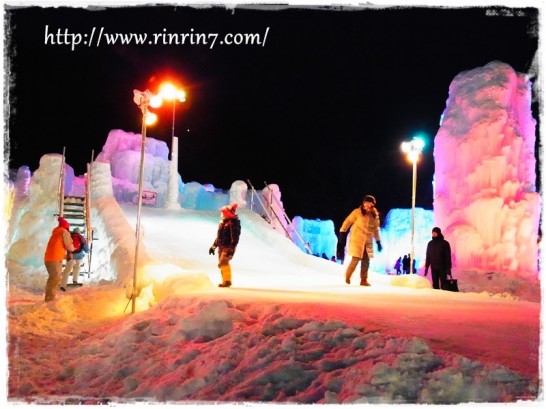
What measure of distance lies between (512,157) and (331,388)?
A: 18.5m

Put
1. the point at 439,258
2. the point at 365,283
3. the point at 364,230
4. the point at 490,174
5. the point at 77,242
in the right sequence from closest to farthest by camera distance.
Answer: the point at 364,230, the point at 365,283, the point at 439,258, the point at 77,242, the point at 490,174

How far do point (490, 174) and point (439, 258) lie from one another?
1082 centimetres

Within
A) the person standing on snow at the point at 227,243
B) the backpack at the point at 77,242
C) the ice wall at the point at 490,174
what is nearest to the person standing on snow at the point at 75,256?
the backpack at the point at 77,242

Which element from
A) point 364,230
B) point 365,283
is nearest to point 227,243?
point 364,230

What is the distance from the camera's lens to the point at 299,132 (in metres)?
44.2

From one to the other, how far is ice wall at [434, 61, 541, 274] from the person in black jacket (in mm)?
9927

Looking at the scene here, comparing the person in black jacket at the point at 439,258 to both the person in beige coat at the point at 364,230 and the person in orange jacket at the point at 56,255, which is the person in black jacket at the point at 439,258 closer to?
the person in beige coat at the point at 364,230

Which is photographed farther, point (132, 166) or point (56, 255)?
point (132, 166)

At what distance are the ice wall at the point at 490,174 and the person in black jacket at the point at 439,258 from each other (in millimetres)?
9927

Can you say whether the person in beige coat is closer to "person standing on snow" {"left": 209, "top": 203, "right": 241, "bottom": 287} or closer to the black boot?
the black boot

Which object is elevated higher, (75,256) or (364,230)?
(364,230)

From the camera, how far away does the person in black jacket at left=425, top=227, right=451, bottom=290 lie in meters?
11.0

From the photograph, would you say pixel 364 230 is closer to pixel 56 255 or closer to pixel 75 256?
pixel 56 255

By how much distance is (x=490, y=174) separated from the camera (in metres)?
20.5
